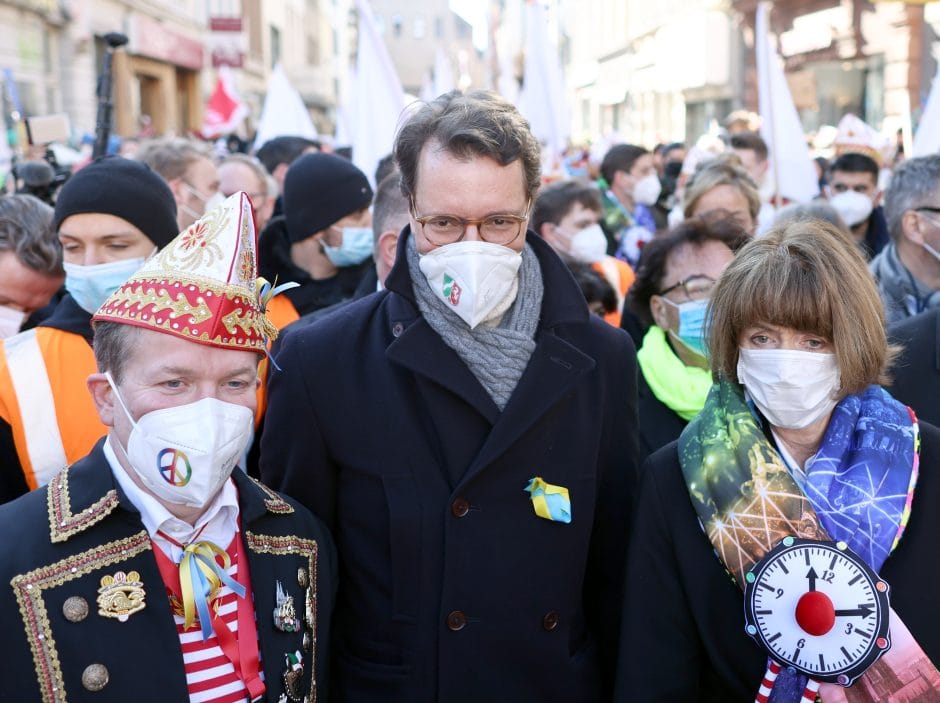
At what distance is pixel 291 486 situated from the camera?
2.41 metres

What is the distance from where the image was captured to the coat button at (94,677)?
75.3 inches

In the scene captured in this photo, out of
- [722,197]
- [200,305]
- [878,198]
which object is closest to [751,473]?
[200,305]

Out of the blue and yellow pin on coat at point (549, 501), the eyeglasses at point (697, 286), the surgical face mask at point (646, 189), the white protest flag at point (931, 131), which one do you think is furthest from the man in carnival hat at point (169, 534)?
the surgical face mask at point (646, 189)

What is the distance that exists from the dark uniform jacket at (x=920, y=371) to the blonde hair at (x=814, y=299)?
2.18ft

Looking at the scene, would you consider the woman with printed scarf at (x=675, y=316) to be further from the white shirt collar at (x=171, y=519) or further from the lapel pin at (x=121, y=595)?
the lapel pin at (x=121, y=595)

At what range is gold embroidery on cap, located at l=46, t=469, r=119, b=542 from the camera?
2.00 m

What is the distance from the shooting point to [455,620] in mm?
2322

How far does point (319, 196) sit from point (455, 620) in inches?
116

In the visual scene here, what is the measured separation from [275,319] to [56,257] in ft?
3.10

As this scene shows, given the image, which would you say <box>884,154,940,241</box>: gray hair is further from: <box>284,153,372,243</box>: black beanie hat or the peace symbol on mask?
the peace symbol on mask

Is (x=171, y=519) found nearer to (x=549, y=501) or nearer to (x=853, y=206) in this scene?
(x=549, y=501)

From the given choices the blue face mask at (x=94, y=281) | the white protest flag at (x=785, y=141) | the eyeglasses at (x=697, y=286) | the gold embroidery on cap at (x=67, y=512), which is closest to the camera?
the gold embroidery on cap at (x=67, y=512)

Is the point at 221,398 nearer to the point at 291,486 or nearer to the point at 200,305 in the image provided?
the point at 200,305

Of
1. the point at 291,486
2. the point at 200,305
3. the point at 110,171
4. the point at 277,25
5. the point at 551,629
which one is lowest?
the point at 551,629
